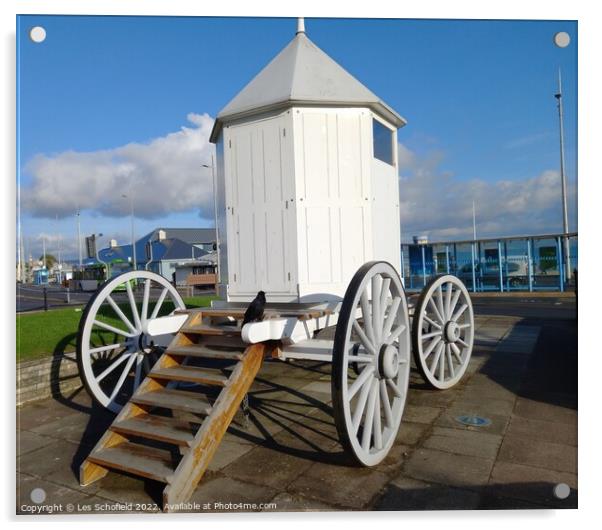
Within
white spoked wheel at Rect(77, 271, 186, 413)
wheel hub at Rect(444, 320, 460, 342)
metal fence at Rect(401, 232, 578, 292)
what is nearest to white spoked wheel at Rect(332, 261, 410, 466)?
wheel hub at Rect(444, 320, 460, 342)

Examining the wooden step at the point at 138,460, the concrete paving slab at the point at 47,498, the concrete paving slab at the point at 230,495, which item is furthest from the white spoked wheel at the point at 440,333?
the concrete paving slab at the point at 47,498

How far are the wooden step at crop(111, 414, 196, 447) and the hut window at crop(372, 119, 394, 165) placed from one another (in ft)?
10.5

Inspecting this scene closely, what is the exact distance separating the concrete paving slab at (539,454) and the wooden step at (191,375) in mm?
2255

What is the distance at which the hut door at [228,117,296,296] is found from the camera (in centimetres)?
443

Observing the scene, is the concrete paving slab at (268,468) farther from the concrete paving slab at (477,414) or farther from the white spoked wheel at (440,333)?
the white spoked wheel at (440,333)

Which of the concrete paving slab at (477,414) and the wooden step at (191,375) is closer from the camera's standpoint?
the wooden step at (191,375)

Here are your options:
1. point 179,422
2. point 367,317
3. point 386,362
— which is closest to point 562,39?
point 367,317

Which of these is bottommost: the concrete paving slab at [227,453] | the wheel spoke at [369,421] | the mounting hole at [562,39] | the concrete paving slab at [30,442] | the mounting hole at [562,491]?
the concrete paving slab at [30,442]

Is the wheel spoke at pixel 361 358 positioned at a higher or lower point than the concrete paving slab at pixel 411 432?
higher

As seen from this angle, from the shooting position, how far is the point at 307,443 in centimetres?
409

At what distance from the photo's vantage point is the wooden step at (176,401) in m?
3.46

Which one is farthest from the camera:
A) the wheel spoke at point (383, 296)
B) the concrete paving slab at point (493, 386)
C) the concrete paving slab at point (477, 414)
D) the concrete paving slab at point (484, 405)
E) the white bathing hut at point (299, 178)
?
the concrete paving slab at point (493, 386)

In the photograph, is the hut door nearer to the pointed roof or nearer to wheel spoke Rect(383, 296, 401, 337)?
the pointed roof
